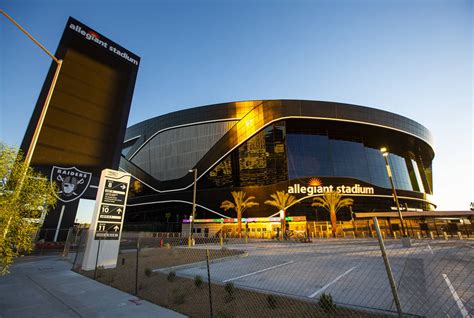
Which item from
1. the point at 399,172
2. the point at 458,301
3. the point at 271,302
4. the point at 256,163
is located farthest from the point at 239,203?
the point at 399,172

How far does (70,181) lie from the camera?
111 feet

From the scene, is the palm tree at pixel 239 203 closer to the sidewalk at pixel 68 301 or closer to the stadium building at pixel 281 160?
the stadium building at pixel 281 160

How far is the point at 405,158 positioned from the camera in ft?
227

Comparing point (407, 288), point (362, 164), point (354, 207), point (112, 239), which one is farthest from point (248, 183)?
point (407, 288)

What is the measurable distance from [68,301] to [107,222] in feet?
A: 30.0

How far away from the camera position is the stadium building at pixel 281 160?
170 feet

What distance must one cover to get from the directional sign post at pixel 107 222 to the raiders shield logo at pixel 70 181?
2206 centimetres

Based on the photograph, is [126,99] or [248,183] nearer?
[126,99]

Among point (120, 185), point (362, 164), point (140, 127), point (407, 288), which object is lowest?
point (407, 288)

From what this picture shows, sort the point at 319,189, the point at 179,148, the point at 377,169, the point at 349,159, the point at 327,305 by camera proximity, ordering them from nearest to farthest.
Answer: the point at 327,305
the point at 319,189
the point at 349,159
the point at 377,169
the point at 179,148

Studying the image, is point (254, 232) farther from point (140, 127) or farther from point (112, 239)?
point (140, 127)

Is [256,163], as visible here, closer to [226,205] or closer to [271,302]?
[226,205]

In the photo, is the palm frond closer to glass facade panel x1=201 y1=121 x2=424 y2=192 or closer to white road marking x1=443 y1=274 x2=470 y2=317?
glass facade panel x1=201 y1=121 x2=424 y2=192

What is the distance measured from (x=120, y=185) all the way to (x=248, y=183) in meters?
40.6
